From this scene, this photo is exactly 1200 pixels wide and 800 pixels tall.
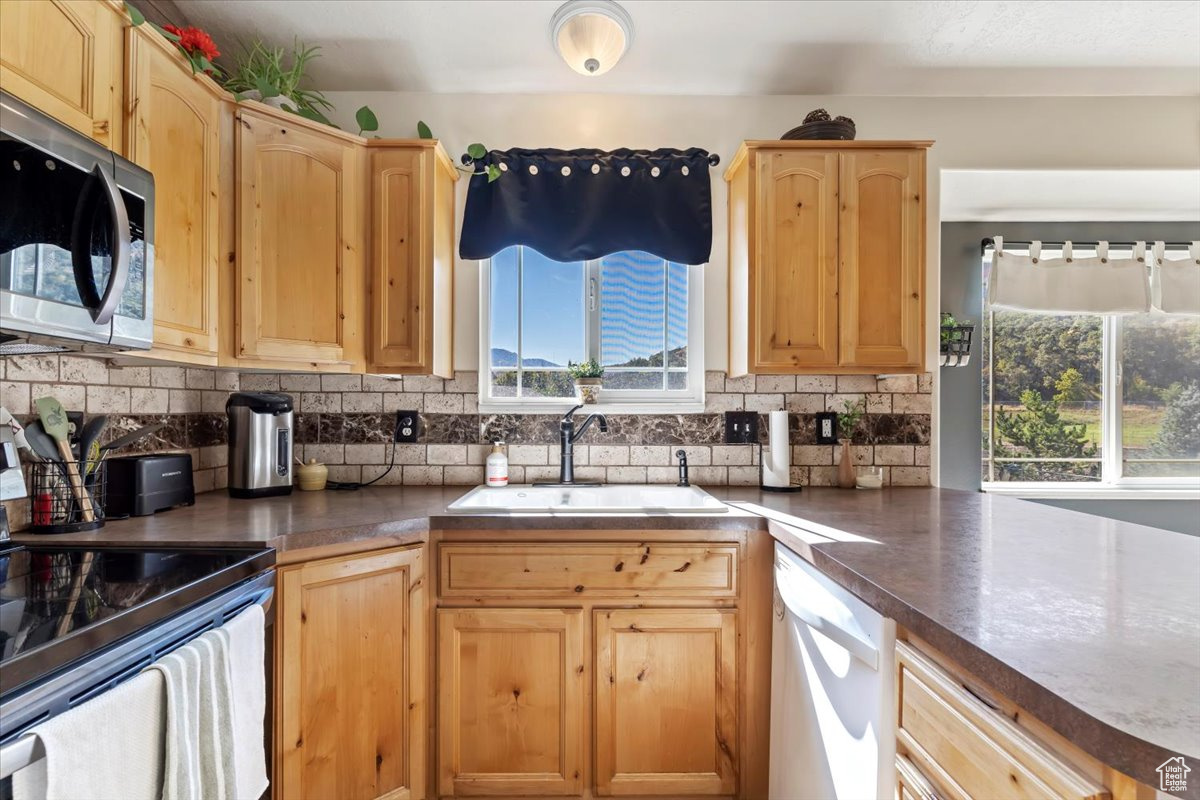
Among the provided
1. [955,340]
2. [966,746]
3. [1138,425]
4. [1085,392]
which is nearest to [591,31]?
[966,746]

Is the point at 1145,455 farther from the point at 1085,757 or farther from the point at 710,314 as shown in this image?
the point at 1085,757

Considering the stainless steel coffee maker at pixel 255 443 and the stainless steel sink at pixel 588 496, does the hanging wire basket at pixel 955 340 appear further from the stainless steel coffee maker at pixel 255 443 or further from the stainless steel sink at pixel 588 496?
the stainless steel coffee maker at pixel 255 443

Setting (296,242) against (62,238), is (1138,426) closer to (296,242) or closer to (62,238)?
(296,242)

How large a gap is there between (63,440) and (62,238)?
2.14 ft

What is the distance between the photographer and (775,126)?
7.63ft

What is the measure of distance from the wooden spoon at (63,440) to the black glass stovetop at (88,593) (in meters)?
0.18

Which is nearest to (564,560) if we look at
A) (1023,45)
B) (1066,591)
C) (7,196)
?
(1066,591)

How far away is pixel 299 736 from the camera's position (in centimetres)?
142

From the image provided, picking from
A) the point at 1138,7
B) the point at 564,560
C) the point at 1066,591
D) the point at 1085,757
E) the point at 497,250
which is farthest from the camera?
the point at 497,250

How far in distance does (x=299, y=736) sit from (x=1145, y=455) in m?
4.19

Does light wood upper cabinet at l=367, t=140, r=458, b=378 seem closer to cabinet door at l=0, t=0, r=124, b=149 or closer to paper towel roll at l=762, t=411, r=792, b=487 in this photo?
cabinet door at l=0, t=0, r=124, b=149

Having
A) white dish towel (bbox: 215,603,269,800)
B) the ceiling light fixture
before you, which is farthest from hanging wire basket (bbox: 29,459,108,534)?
the ceiling light fixture

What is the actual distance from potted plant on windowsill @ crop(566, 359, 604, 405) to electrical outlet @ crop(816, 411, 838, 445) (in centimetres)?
91

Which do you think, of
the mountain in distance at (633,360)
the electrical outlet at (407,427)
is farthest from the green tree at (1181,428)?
the electrical outlet at (407,427)
